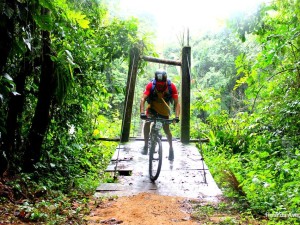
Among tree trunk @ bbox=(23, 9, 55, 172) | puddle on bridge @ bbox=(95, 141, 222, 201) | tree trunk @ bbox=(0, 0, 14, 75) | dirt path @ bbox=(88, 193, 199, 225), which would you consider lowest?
dirt path @ bbox=(88, 193, 199, 225)

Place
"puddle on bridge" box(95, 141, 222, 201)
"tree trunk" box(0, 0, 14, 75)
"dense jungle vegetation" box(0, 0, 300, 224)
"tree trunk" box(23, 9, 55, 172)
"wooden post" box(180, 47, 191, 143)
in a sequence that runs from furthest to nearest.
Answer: "wooden post" box(180, 47, 191, 143) → "puddle on bridge" box(95, 141, 222, 201) → "tree trunk" box(23, 9, 55, 172) → "dense jungle vegetation" box(0, 0, 300, 224) → "tree trunk" box(0, 0, 14, 75)

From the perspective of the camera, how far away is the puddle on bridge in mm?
4535

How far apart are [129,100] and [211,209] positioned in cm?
444

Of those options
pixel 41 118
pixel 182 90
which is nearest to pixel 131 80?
pixel 182 90

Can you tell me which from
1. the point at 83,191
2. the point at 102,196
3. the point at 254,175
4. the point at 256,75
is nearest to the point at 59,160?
the point at 83,191

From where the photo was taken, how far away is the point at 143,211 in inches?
145

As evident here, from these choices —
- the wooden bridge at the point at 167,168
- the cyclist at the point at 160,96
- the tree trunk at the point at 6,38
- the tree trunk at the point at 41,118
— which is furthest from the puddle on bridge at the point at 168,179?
the tree trunk at the point at 6,38

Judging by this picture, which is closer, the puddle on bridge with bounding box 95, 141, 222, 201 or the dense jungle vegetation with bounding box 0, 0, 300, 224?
the dense jungle vegetation with bounding box 0, 0, 300, 224

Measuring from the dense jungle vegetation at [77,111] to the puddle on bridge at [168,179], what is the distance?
0.96 feet

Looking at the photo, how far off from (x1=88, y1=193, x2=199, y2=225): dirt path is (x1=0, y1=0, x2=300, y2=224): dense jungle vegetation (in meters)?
0.25

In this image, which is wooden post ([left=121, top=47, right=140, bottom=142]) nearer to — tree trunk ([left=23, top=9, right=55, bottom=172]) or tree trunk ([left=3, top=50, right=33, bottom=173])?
tree trunk ([left=23, top=9, right=55, bottom=172])

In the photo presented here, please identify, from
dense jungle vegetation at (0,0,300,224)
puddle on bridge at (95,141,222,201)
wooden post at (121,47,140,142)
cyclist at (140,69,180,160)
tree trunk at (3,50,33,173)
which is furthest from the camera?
wooden post at (121,47,140,142)

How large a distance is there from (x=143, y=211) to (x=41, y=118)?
1.86 m

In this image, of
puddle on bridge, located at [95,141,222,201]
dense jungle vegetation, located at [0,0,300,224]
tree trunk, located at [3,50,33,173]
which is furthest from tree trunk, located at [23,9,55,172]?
puddle on bridge, located at [95,141,222,201]
